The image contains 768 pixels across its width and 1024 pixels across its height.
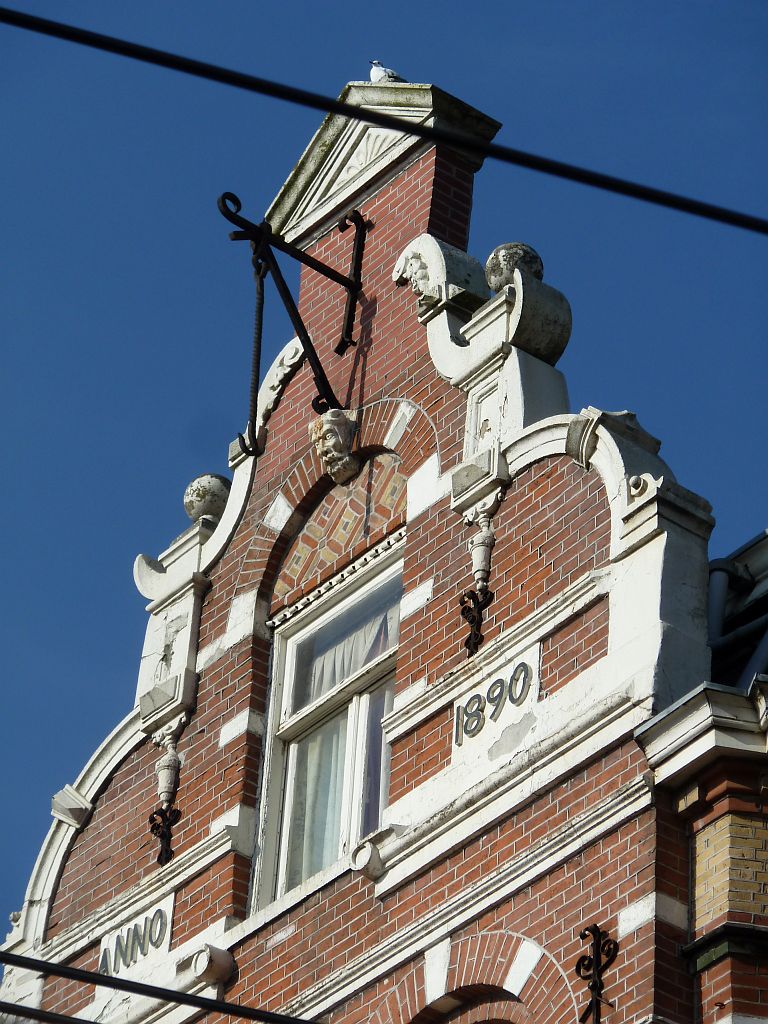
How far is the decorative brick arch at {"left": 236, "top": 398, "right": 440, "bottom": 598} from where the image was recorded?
15531mm

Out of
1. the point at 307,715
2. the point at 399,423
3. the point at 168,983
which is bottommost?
the point at 168,983

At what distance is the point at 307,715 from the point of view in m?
15.4

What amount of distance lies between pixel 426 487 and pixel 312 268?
9.20 feet

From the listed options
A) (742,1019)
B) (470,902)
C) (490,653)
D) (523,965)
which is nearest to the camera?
(742,1019)

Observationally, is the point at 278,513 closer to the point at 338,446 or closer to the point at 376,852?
the point at 338,446

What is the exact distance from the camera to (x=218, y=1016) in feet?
47.2

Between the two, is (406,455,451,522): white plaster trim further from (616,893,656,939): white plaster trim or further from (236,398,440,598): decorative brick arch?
(616,893,656,939): white plaster trim

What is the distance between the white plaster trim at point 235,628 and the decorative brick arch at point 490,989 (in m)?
3.73

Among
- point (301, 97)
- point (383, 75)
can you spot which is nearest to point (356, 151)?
point (383, 75)

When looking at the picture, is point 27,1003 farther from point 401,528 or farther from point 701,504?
point 701,504

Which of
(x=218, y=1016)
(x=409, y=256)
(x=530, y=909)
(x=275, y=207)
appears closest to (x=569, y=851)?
(x=530, y=909)

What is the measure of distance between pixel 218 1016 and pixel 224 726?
7.13ft

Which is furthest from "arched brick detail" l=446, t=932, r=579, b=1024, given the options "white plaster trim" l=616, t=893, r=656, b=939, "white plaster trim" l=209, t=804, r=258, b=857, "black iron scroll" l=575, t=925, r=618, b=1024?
"white plaster trim" l=209, t=804, r=258, b=857

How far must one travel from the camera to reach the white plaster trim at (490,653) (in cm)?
1317
